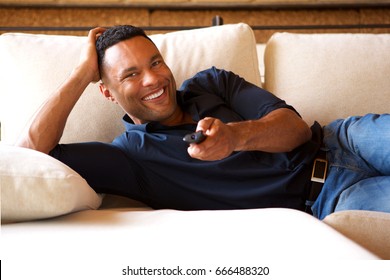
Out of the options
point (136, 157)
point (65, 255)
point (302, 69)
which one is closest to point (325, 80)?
point (302, 69)

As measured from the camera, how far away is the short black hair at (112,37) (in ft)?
4.82

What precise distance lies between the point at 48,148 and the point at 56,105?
128mm

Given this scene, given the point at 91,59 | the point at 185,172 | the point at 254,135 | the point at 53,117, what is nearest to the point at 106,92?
the point at 91,59

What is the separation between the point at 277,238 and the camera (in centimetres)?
90

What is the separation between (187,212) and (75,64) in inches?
27.3

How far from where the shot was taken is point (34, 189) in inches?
40.7

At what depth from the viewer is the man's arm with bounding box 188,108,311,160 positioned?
111 centimetres

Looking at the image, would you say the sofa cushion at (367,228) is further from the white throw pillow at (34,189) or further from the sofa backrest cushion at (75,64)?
the sofa backrest cushion at (75,64)

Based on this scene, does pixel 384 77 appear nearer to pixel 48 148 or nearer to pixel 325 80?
pixel 325 80

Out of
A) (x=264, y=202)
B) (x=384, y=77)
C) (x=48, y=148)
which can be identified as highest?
(x=384, y=77)

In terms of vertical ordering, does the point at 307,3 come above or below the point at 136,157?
above

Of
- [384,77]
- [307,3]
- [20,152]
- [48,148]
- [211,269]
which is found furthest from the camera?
[307,3]

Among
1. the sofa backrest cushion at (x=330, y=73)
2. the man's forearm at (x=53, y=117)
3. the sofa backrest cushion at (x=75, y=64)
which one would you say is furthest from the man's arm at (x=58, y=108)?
the sofa backrest cushion at (x=330, y=73)

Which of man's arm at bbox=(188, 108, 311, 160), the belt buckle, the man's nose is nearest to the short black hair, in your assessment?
the man's nose
